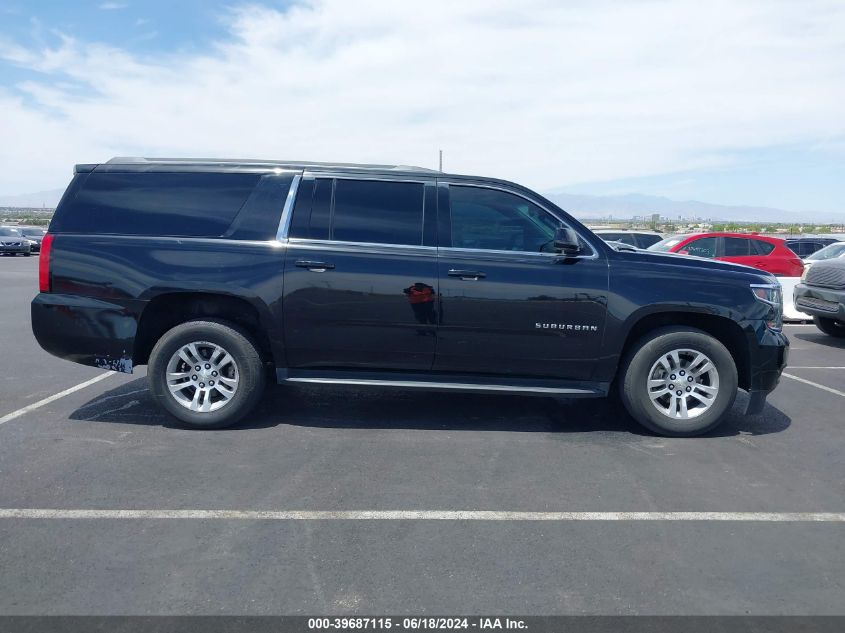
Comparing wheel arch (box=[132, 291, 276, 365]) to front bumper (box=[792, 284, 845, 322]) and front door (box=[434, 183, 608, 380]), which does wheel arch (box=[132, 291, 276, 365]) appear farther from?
front bumper (box=[792, 284, 845, 322])

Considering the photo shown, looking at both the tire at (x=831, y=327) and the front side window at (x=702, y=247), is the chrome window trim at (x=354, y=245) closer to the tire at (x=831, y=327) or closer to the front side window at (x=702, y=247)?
the tire at (x=831, y=327)

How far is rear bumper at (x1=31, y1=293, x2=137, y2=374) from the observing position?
18.2 feet

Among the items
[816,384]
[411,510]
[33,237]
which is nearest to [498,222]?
[411,510]

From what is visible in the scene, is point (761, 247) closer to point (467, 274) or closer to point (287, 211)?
point (467, 274)

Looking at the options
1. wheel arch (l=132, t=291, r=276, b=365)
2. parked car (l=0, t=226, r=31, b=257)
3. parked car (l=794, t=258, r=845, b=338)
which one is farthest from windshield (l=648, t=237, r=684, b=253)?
parked car (l=0, t=226, r=31, b=257)

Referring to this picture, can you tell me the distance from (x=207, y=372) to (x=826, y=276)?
9.26 meters

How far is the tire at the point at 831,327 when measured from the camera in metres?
11.4

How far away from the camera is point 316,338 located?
554 cm

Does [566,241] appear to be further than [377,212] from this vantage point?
No

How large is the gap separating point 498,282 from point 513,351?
0.54 metres

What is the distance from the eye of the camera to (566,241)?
5.45 meters

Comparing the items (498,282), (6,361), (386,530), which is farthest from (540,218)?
(6,361)

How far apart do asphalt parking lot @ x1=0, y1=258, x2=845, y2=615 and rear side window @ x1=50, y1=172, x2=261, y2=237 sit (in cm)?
155

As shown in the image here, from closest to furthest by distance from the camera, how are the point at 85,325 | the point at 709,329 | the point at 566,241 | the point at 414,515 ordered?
the point at 414,515 < the point at 566,241 < the point at 85,325 < the point at 709,329
